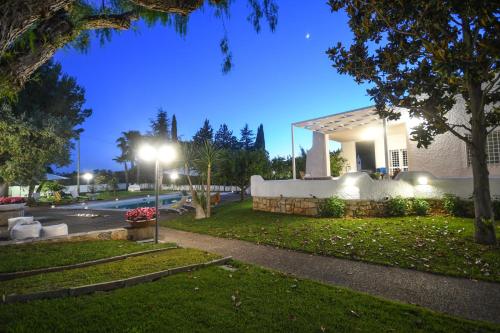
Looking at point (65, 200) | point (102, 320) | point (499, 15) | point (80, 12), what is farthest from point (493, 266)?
point (65, 200)

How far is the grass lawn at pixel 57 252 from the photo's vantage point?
218 inches

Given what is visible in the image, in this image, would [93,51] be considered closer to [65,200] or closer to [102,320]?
[102,320]

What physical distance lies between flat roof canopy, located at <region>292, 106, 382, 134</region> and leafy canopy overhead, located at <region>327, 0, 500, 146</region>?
4803 millimetres

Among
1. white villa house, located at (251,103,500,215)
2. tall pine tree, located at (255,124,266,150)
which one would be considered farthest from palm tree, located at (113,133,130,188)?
white villa house, located at (251,103,500,215)

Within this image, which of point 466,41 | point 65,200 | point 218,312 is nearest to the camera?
point 218,312

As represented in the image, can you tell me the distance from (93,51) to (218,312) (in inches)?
A: 212

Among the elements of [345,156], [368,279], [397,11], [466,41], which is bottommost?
[368,279]

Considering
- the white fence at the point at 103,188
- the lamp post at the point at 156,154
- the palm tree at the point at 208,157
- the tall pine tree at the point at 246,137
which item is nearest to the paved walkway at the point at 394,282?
the lamp post at the point at 156,154

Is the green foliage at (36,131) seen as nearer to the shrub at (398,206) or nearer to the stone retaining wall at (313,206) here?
the stone retaining wall at (313,206)

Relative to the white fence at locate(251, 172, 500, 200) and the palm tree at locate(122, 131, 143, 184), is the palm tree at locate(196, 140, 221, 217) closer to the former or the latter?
the white fence at locate(251, 172, 500, 200)

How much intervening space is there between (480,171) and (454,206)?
3.30 meters

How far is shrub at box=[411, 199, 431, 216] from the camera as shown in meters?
9.73

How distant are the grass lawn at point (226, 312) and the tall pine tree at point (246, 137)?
50.2 meters

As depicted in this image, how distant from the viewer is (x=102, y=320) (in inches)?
126
